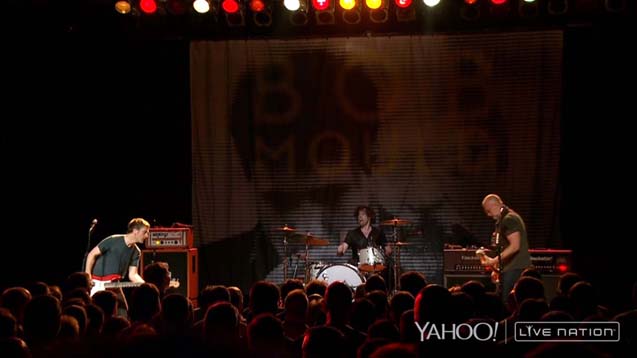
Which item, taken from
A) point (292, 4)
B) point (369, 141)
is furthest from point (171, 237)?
point (292, 4)

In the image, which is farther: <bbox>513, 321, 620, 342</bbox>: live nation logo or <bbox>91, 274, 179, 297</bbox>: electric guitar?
<bbox>91, 274, 179, 297</bbox>: electric guitar

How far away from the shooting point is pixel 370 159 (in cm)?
1092

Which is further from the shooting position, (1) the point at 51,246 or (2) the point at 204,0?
(1) the point at 51,246

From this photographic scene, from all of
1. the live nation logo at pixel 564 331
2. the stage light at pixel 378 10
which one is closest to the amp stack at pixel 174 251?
the stage light at pixel 378 10

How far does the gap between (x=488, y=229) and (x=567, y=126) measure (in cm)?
194

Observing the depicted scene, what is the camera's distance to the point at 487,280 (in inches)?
373

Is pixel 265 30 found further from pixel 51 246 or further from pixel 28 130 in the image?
pixel 51 246

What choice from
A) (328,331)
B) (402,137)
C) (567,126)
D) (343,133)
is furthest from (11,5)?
(328,331)

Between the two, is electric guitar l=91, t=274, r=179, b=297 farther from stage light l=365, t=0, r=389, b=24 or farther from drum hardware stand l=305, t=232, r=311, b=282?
stage light l=365, t=0, r=389, b=24

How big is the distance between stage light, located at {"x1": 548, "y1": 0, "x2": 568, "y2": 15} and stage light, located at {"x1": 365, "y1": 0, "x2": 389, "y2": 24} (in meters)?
2.29

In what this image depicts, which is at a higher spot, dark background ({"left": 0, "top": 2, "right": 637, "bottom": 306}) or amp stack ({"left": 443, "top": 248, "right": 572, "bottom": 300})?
dark background ({"left": 0, "top": 2, "right": 637, "bottom": 306})

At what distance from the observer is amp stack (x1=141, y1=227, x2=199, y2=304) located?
10297 mm

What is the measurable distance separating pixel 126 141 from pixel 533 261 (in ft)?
21.4

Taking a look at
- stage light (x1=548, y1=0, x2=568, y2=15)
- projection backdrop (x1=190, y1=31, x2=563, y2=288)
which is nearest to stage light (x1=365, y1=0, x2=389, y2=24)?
projection backdrop (x1=190, y1=31, x2=563, y2=288)
